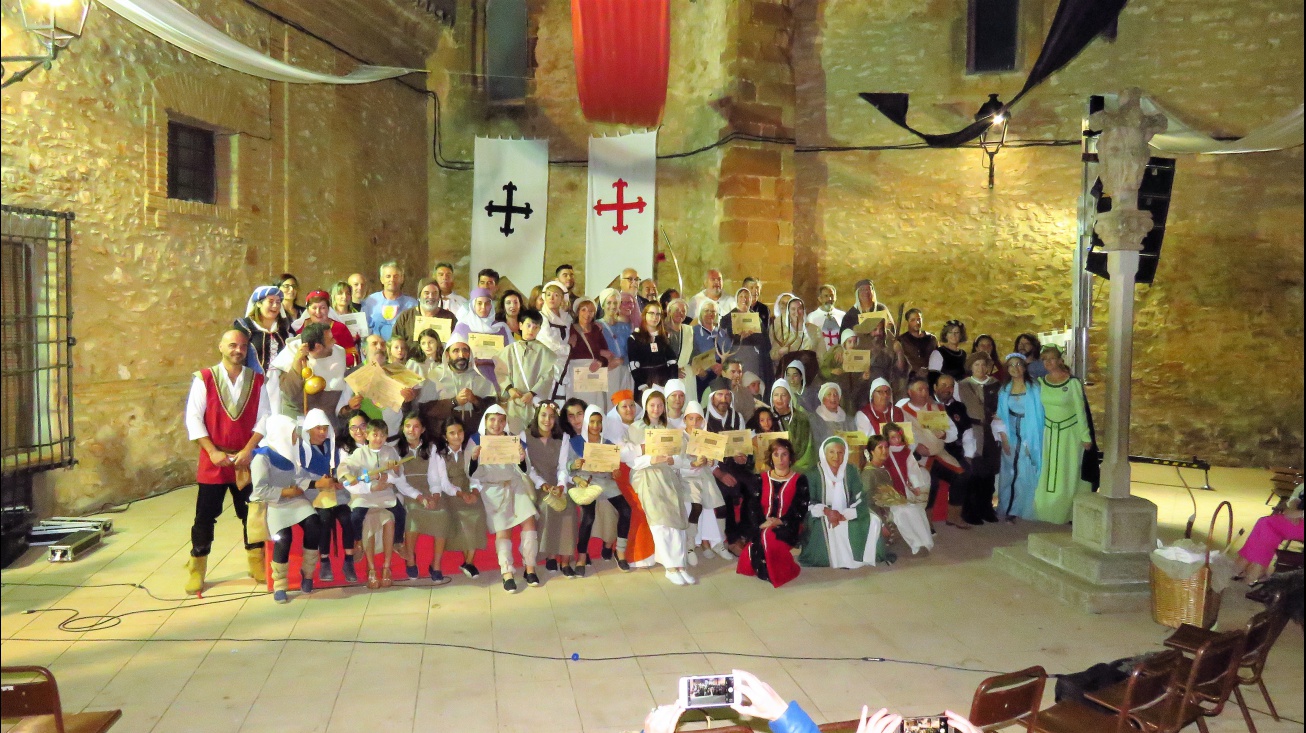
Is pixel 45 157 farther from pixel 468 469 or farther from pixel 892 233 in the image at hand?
pixel 892 233

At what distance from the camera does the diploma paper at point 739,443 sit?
22.0ft

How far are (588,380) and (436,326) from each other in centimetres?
124

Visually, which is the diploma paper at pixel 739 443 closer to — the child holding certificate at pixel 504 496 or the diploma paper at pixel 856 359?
the child holding certificate at pixel 504 496

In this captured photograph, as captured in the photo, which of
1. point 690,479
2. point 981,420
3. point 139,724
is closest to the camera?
point 139,724

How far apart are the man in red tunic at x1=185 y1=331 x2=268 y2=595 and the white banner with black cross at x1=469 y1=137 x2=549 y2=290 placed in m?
6.21

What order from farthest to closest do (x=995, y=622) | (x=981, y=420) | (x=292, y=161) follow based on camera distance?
1. (x=292, y=161)
2. (x=981, y=420)
3. (x=995, y=622)

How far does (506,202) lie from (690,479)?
6.45 m

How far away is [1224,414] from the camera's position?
11.2 meters

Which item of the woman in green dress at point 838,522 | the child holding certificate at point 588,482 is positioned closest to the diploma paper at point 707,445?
the child holding certificate at point 588,482

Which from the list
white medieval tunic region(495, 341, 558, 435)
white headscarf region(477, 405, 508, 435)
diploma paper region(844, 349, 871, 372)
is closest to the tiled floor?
white headscarf region(477, 405, 508, 435)

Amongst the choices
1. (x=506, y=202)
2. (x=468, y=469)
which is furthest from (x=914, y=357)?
(x=506, y=202)

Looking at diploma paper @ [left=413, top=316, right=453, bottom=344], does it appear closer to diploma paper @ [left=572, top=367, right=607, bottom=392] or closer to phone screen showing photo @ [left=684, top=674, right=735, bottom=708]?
diploma paper @ [left=572, top=367, right=607, bottom=392]

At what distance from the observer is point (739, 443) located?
674 cm

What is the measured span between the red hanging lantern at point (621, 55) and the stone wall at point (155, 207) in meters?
3.70
